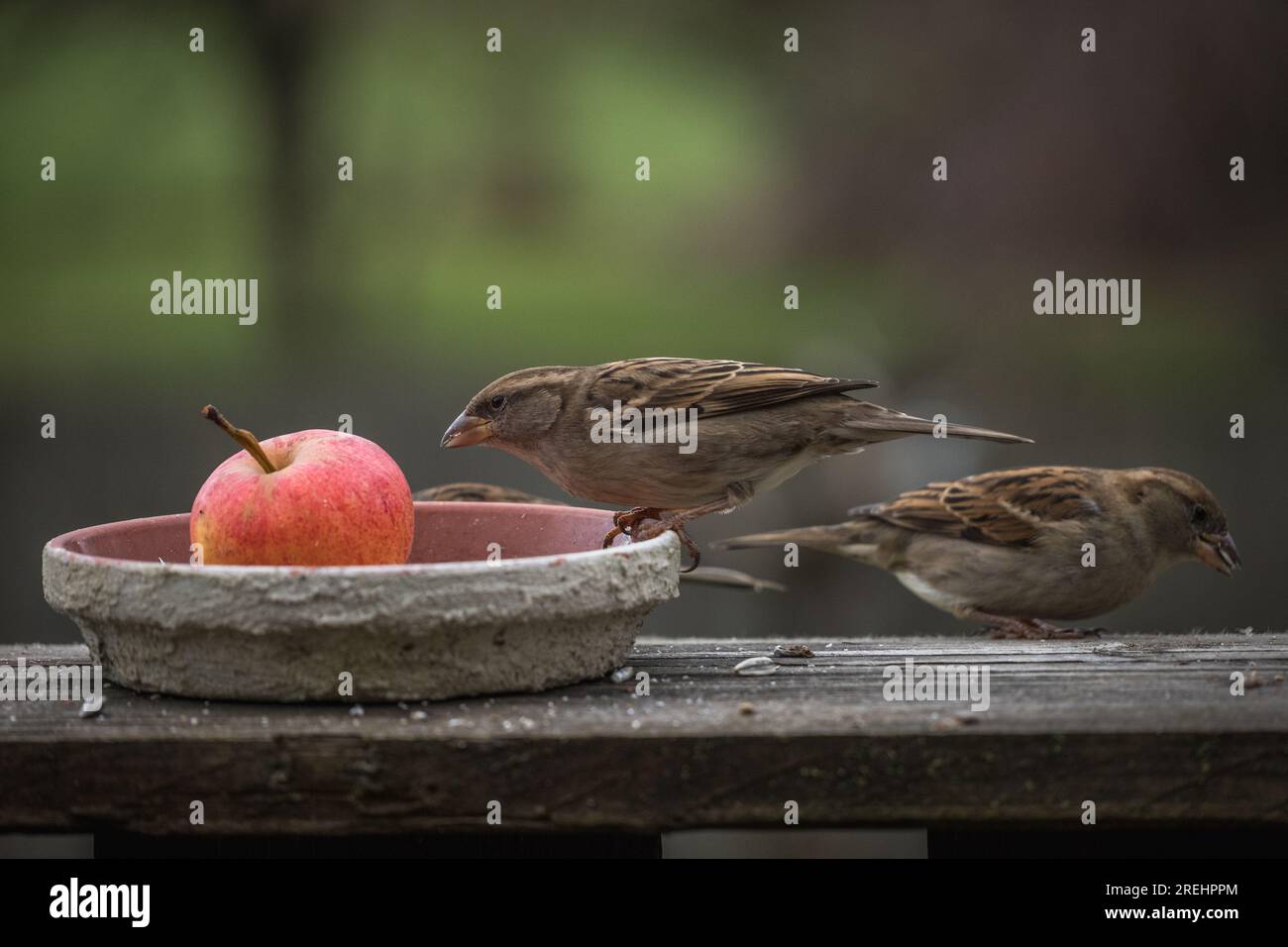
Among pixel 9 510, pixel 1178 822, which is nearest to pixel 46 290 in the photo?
pixel 9 510

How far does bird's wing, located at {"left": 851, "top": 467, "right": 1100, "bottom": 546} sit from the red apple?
241 cm

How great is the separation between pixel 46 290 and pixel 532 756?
14.6 ft

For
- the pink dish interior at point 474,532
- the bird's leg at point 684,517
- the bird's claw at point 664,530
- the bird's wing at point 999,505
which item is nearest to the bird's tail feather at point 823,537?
the bird's wing at point 999,505

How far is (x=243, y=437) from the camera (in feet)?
7.30

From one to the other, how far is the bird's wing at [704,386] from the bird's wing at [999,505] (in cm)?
93

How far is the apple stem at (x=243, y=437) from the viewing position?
2.20 metres

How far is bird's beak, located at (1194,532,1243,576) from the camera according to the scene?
4133mm

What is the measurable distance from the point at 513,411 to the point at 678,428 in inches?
16.3

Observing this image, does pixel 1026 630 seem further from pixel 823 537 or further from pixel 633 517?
pixel 633 517

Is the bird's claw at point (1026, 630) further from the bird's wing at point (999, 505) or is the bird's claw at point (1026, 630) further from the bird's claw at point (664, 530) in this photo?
the bird's claw at point (664, 530)

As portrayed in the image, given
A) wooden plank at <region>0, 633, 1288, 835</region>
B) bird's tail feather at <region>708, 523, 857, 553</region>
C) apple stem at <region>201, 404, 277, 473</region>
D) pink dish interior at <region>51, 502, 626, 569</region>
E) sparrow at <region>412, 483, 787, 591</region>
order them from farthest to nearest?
1. bird's tail feather at <region>708, 523, 857, 553</region>
2. sparrow at <region>412, 483, 787, 591</region>
3. pink dish interior at <region>51, 502, 626, 569</region>
4. apple stem at <region>201, 404, 277, 473</region>
5. wooden plank at <region>0, 633, 1288, 835</region>

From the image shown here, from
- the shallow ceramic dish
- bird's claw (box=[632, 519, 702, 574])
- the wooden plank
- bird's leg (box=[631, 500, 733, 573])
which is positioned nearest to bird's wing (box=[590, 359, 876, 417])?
bird's leg (box=[631, 500, 733, 573])

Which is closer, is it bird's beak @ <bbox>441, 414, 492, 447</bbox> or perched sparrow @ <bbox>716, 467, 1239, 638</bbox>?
bird's beak @ <bbox>441, 414, 492, 447</bbox>

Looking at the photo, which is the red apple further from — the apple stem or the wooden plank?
the wooden plank
